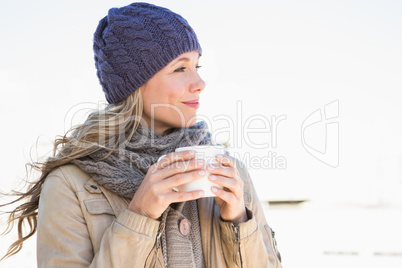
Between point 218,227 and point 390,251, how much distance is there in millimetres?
5450

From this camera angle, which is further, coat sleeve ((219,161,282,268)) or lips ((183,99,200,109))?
lips ((183,99,200,109))

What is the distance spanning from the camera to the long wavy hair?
182 cm

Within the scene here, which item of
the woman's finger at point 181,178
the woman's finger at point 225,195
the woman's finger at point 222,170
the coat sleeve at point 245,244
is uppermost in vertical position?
the woman's finger at point 222,170

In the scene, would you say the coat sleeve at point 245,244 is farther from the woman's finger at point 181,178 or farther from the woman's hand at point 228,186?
the woman's finger at point 181,178

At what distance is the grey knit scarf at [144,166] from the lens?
168 centimetres

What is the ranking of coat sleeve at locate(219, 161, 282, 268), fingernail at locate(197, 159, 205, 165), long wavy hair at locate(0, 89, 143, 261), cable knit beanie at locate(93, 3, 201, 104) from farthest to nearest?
cable knit beanie at locate(93, 3, 201, 104), long wavy hair at locate(0, 89, 143, 261), coat sleeve at locate(219, 161, 282, 268), fingernail at locate(197, 159, 205, 165)

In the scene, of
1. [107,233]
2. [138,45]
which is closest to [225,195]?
[107,233]

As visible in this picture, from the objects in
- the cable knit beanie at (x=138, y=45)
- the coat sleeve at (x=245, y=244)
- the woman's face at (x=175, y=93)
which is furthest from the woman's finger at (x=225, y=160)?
the cable knit beanie at (x=138, y=45)

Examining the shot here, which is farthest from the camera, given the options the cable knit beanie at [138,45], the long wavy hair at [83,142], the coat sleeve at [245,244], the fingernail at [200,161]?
the cable knit beanie at [138,45]

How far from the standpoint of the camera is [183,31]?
6.51 ft

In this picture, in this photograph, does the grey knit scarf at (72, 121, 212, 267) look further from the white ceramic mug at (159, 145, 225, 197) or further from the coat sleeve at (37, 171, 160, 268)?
the white ceramic mug at (159, 145, 225, 197)

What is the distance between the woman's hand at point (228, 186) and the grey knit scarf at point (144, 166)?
0.70ft

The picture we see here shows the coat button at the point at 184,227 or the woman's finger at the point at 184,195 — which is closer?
the woman's finger at the point at 184,195

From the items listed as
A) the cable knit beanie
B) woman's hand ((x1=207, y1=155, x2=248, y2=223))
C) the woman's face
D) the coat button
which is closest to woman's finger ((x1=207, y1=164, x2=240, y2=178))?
woman's hand ((x1=207, y1=155, x2=248, y2=223))
